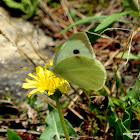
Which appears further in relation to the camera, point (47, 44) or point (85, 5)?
point (85, 5)

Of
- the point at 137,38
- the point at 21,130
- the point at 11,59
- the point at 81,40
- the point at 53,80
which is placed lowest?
the point at 21,130

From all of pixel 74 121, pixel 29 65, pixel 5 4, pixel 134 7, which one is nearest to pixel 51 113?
pixel 74 121

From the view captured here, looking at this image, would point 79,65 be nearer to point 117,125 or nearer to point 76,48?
point 76,48

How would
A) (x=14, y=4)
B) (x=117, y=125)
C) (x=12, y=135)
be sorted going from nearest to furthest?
(x=12, y=135) → (x=117, y=125) → (x=14, y=4)

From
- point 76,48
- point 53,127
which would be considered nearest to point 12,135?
point 53,127

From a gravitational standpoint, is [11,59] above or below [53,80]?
above

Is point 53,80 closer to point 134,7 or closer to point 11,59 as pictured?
point 134,7

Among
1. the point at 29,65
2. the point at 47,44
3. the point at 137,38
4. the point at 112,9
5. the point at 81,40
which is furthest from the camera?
the point at 112,9

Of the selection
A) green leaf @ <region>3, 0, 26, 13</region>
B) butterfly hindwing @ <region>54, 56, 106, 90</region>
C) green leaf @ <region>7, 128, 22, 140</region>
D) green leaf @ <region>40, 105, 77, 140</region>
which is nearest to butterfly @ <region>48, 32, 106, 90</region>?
butterfly hindwing @ <region>54, 56, 106, 90</region>
